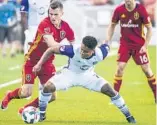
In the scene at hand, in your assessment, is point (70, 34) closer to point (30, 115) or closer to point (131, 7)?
point (30, 115)

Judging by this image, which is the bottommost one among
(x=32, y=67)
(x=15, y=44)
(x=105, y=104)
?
(x=15, y=44)

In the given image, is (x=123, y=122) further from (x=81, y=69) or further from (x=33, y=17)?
(x=33, y=17)

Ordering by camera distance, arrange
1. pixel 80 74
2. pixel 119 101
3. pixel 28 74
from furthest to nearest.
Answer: pixel 28 74
pixel 119 101
pixel 80 74

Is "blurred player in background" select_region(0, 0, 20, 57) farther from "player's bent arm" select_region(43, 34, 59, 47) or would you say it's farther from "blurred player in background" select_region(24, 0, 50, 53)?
"player's bent arm" select_region(43, 34, 59, 47)

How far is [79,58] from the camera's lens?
45.8 feet

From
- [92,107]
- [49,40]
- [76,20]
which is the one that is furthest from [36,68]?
[76,20]

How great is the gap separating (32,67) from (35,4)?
272cm

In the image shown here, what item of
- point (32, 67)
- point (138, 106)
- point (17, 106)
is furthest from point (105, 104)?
point (32, 67)

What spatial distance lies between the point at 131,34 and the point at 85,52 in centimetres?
381

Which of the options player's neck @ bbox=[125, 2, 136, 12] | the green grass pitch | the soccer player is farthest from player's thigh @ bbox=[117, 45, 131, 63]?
the soccer player

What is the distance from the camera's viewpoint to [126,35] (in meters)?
17.4

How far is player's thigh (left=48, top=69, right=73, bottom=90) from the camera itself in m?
14.0

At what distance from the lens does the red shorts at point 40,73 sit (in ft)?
49.7

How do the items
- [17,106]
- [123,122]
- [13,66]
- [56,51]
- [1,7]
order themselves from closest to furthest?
[56,51] < [123,122] < [17,106] < [13,66] < [1,7]
